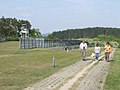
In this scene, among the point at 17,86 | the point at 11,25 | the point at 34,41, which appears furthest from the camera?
the point at 11,25

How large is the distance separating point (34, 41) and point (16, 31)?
8214cm

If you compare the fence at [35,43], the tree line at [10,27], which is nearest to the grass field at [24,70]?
the fence at [35,43]

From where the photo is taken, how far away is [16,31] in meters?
159

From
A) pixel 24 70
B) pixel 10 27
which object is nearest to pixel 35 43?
pixel 24 70

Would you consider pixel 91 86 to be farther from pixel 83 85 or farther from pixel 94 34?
pixel 94 34

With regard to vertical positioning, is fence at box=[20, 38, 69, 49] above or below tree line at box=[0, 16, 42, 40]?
below

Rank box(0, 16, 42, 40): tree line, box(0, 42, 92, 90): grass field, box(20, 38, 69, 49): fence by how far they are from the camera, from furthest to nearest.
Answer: box(0, 16, 42, 40): tree line < box(20, 38, 69, 49): fence < box(0, 42, 92, 90): grass field

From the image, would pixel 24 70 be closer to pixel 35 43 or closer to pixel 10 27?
pixel 35 43

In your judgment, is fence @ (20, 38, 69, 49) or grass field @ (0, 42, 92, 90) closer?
grass field @ (0, 42, 92, 90)

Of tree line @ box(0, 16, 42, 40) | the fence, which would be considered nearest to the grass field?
the fence

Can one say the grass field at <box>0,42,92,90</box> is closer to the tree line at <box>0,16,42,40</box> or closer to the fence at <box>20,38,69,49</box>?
the fence at <box>20,38,69,49</box>

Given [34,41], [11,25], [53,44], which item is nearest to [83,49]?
[34,41]

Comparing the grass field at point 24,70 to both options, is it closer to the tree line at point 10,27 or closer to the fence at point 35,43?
the fence at point 35,43

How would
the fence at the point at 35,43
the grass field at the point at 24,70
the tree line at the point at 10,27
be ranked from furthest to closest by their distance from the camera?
the tree line at the point at 10,27 → the fence at the point at 35,43 → the grass field at the point at 24,70
